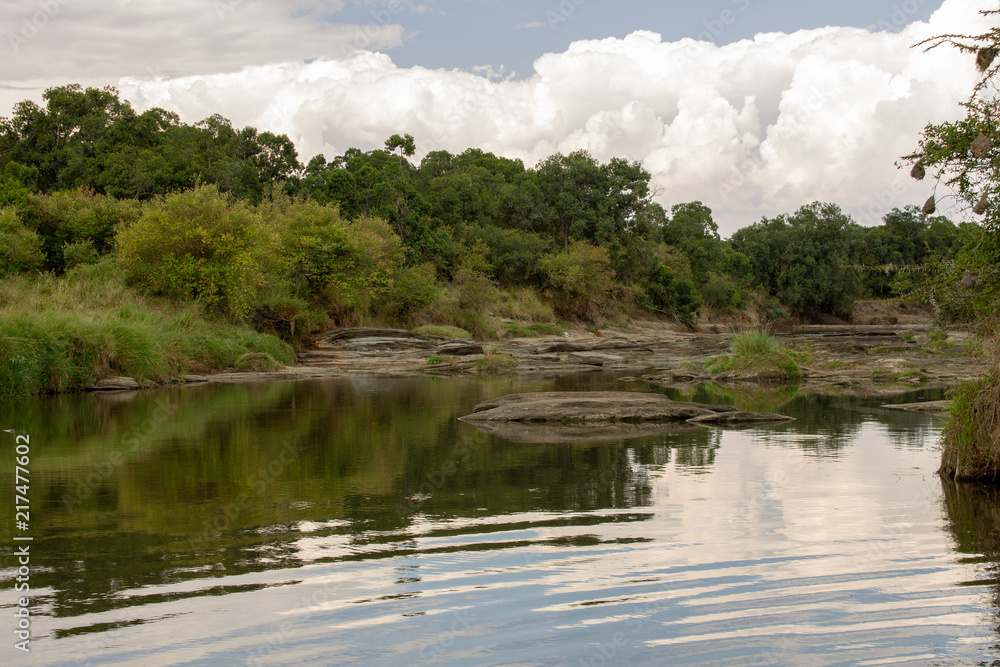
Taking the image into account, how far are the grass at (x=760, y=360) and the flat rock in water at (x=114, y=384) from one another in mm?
18901

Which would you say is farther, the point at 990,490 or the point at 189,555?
the point at 990,490

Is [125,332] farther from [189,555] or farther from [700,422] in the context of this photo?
[189,555]

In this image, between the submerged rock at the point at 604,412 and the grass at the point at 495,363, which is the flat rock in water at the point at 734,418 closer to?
the submerged rock at the point at 604,412

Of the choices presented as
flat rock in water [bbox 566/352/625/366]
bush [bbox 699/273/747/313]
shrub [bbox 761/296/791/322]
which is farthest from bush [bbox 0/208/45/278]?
shrub [bbox 761/296/791/322]

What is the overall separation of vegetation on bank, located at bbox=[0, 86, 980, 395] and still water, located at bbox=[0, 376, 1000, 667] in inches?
154

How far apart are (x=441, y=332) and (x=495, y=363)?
11721mm

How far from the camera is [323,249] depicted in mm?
41344

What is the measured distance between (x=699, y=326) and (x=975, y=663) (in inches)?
2907

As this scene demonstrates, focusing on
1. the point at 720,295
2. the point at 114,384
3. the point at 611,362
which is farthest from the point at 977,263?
the point at 720,295

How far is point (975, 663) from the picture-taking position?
497cm

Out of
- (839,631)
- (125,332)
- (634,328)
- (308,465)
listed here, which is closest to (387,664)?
(839,631)

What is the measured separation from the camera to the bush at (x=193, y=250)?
32.7m

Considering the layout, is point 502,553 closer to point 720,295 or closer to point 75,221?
point 75,221

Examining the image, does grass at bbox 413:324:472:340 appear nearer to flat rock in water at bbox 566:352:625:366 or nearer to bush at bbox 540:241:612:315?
flat rock in water at bbox 566:352:625:366
